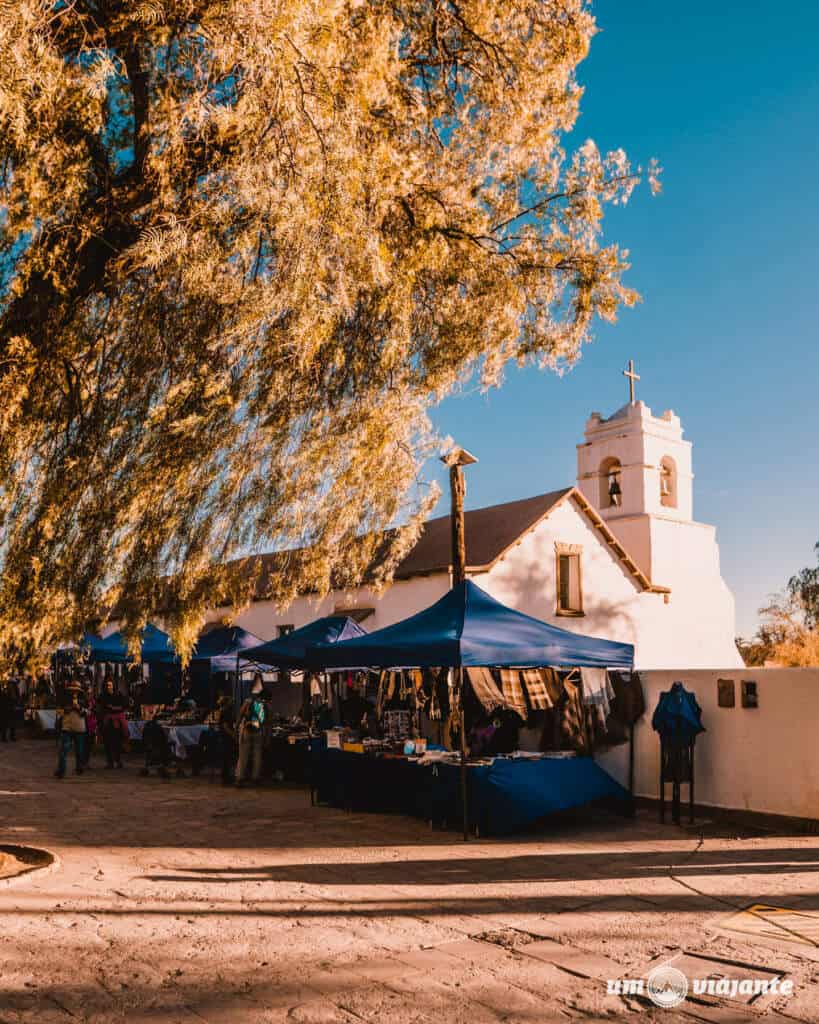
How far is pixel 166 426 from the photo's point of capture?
902cm

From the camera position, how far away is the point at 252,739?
1661 centimetres

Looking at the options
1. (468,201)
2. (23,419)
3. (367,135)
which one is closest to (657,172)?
(468,201)

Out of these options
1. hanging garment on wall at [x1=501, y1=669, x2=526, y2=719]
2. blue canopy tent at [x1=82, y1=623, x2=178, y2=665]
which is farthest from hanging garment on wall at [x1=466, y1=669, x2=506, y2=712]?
blue canopy tent at [x1=82, y1=623, x2=178, y2=665]

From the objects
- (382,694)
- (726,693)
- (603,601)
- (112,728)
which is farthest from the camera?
(603,601)

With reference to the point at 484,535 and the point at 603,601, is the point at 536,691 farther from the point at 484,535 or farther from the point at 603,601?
the point at 603,601

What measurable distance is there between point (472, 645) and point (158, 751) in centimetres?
975

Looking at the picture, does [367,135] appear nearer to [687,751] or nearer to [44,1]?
[44,1]

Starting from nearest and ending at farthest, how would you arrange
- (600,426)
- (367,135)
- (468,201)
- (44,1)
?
1. (44,1)
2. (367,135)
3. (468,201)
4. (600,426)

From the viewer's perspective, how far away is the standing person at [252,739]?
651 inches

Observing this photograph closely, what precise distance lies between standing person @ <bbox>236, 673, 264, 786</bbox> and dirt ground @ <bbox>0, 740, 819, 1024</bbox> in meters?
4.03

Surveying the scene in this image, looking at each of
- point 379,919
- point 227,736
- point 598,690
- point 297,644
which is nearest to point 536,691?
point 598,690

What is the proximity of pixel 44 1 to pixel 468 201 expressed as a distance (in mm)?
5533

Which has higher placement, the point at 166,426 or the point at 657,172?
the point at 657,172

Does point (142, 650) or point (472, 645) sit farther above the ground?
point (472, 645)
